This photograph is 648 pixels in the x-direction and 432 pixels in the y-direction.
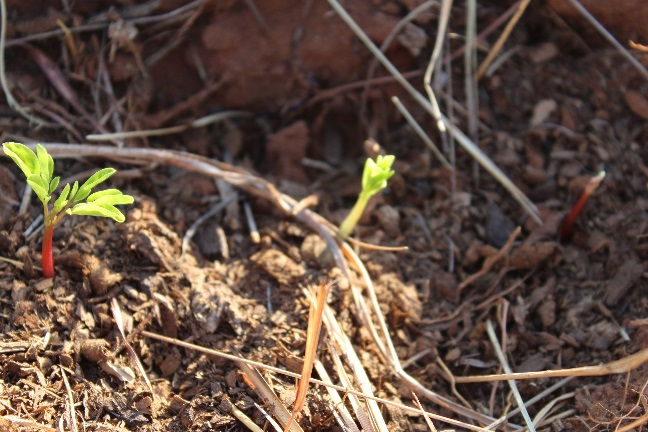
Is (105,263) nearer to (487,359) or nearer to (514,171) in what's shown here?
(487,359)

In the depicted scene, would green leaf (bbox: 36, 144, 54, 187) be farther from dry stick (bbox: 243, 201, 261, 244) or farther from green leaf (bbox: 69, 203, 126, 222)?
dry stick (bbox: 243, 201, 261, 244)

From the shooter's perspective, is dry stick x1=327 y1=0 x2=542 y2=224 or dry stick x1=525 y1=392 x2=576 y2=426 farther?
dry stick x1=327 y1=0 x2=542 y2=224

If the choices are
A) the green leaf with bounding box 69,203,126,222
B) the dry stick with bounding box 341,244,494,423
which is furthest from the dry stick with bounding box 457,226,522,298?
the green leaf with bounding box 69,203,126,222

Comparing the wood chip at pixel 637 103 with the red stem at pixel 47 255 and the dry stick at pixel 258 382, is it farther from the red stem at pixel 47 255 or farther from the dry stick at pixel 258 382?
the red stem at pixel 47 255

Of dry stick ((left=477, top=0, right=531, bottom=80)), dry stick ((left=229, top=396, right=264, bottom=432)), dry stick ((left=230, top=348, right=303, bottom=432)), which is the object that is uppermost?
dry stick ((left=477, top=0, right=531, bottom=80))

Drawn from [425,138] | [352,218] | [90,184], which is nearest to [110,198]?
[90,184]

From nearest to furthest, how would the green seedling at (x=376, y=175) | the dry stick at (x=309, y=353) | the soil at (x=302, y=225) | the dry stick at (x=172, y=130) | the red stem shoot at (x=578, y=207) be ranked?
1. the dry stick at (x=309, y=353)
2. the soil at (x=302, y=225)
3. the green seedling at (x=376, y=175)
4. the red stem shoot at (x=578, y=207)
5. the dry stick at (x=172, y=130)

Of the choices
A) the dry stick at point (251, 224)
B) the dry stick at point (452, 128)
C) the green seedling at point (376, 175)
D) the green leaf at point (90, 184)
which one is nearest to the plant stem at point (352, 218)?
the green seedling at point (376, 175)
